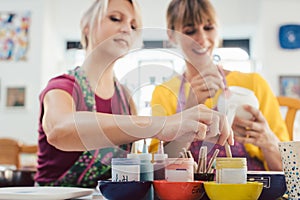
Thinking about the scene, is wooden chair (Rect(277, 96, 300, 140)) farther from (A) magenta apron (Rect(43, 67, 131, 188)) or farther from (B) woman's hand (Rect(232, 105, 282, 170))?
(A) magenta apron (Rect(43, 67, 131, 188))

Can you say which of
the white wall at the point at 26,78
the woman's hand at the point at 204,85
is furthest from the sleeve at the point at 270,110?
the white wall at the point at 26,78

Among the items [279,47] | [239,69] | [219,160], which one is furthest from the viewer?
[279,47]

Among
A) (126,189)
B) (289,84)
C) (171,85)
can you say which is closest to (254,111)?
(171,85)

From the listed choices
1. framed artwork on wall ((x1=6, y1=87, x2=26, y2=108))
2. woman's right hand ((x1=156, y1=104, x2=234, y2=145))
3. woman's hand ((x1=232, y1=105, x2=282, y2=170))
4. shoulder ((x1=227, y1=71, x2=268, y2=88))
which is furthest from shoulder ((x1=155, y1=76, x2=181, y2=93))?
framed artwork on wall ((x1=6, y1=87, x2=26, y2=108))

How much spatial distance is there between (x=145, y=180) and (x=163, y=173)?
3 cm

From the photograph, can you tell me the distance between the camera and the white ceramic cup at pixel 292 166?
24.7 inches

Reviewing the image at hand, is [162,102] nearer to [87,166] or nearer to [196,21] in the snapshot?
[87,166]

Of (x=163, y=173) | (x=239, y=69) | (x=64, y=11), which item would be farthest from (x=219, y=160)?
(x=64, y=11)

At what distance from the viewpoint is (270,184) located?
2.26ft

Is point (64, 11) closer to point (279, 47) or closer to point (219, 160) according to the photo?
point (279, 47)

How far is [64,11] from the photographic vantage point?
3916 millimetres

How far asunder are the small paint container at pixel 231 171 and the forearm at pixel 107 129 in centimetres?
12

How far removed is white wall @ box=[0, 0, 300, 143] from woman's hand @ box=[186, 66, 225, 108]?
2.79 meters

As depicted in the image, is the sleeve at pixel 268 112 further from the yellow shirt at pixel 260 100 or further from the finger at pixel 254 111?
the finger at pixel 254 111
